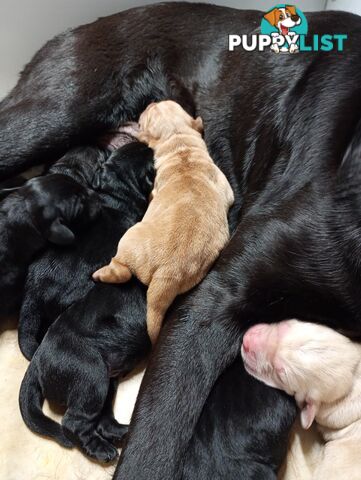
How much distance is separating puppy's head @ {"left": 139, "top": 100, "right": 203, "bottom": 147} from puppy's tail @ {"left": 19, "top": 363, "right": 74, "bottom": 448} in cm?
72

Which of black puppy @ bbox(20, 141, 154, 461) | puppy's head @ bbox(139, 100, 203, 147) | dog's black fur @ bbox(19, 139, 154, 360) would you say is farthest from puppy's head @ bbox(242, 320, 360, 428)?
puppy's head @ bbox(139, 100, 203, 147)

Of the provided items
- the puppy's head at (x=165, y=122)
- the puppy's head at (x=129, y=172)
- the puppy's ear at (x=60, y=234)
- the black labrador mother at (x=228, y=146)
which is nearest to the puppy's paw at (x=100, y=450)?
the black labrador mother at (x=228, y=146)

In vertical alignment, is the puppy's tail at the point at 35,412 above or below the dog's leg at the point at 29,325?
below

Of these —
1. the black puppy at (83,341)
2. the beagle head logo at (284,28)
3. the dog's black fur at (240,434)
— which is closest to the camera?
the dog's black fur at (240,434)

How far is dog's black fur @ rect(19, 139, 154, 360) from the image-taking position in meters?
1.65

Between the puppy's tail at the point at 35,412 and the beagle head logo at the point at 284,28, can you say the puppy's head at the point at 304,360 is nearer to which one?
the puppy's tail at the point at 35,412

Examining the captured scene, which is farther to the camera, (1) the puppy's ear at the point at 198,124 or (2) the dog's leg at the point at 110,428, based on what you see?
(1) the puppy's ear at the point at 198,124

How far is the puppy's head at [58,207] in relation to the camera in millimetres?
1632

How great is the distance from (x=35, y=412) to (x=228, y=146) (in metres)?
0.89

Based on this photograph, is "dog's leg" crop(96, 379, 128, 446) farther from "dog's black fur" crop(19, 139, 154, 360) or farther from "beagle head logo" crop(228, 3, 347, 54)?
"beagle head logo" crop(228, 3, 347, 54)

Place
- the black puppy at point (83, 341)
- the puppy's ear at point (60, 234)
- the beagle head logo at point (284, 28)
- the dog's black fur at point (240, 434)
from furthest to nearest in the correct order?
the beagle head logo at point (284, 28), the puppy's ear at point (60, 234), the black puppy at point (83, 341), the dog's black fur at point (240, 434)

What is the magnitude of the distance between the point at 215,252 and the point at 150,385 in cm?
35

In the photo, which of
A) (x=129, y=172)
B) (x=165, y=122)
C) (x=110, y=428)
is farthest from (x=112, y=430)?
(x=165, y=122)

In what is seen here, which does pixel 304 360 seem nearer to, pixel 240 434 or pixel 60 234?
pixel 240 434
